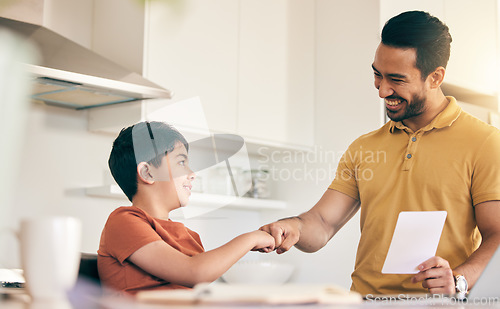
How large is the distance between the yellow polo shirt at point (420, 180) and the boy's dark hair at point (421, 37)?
138 mm

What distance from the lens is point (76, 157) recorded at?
2.46 meters

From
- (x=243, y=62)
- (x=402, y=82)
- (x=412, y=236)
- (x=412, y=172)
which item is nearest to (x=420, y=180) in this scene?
(x=412, y=172)

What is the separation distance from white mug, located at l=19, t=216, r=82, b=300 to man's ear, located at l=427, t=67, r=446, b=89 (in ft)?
4.28

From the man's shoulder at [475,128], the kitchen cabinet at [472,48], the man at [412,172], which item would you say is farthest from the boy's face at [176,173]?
the kitchen cabinet at [472,48]

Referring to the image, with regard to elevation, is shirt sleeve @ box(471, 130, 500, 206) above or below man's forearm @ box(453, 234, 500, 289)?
above

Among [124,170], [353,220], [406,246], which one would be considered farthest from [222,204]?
[406,246]

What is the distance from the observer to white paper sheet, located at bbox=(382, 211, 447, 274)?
1.12 m

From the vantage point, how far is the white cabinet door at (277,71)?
277cm

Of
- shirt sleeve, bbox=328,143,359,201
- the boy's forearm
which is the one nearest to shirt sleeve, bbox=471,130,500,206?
shirt sleeve, bbox=328,143,359,201

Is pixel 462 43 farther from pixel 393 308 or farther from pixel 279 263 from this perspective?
pixel 393 308

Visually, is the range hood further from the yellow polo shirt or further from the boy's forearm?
the boy's forearm

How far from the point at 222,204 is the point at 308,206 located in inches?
18.3

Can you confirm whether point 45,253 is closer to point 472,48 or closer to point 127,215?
point 127,215

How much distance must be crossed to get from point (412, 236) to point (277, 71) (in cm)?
188
